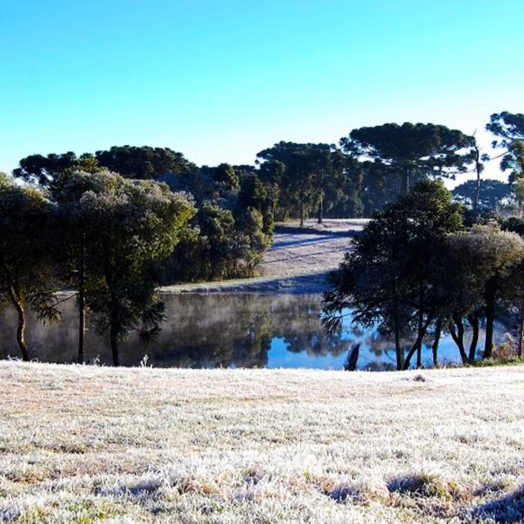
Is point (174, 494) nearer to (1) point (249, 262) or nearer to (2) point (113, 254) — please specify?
(2) point (113, 254)

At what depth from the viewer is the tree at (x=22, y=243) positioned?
26109 mm

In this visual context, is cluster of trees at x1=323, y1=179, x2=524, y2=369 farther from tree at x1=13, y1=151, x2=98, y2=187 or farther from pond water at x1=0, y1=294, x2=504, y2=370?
tree at x1=13, y1=151, x2=98, y2=187

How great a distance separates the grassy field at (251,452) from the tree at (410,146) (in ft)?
229

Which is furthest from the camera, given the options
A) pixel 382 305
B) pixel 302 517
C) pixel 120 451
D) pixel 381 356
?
pixel 381 356

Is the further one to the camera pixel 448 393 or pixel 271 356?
pixel 271 356

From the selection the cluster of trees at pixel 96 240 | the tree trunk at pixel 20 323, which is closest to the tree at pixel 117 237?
the cluster of trees at pixel 96 240

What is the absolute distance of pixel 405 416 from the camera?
10914mm

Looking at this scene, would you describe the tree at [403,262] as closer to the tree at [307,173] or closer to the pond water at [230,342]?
the pond water at [230,342]

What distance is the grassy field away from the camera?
5.26 m

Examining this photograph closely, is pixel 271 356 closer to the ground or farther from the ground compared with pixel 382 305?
closer to the ground

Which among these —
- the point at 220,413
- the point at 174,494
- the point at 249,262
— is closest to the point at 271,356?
the point at 220,413

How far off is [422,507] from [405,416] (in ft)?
18.5

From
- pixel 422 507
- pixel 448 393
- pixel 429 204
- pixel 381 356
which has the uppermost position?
pixel 429 204

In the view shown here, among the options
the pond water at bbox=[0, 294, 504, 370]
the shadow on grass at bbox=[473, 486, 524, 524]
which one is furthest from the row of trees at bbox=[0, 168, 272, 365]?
the shadow on grass at bbox=[473, 486, 524, 524]
